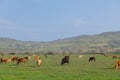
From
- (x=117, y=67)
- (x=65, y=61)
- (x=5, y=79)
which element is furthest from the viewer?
(x=65, y=61)

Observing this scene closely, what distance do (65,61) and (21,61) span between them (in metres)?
6.79

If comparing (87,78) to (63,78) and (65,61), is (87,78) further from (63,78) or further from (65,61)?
(65,61)

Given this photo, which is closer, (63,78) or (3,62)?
(63,78)

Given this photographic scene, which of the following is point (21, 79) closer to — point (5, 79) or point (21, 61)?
point (5, 79)

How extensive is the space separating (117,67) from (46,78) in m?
15.0

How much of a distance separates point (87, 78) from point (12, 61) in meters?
32.6

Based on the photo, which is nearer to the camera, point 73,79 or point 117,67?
point 73,79

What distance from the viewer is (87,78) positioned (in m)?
28.9

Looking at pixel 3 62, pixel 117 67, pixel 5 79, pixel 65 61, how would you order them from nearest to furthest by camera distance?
pixel 5 79 → pixel 117 67 → pixel 65 61 → pixel 3 62

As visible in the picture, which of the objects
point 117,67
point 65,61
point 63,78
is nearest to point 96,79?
point 63,78

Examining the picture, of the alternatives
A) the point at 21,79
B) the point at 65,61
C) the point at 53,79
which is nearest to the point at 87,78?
the point at 53,79

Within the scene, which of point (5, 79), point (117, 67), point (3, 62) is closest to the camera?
point (5, 79)

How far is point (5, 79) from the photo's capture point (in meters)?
27.5

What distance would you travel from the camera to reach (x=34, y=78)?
2883 cm
